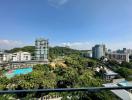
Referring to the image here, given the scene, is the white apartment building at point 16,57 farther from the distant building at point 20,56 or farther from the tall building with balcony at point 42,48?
the tall building with balcony at point 42,48

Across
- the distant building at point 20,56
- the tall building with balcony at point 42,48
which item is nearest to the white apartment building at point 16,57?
the distant building at point 20,56

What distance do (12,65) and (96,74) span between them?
16.8 meters

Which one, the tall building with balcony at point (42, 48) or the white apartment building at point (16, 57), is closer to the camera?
the tall building with balcony at point (42, 48)

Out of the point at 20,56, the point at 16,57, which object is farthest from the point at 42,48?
the point at 16,57

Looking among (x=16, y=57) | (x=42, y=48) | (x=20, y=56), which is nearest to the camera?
(x=42, y=48)

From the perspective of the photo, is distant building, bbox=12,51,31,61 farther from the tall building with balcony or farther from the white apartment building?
the tall building with balcony

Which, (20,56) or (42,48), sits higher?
(42,48)

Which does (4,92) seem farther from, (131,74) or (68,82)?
(131,74)

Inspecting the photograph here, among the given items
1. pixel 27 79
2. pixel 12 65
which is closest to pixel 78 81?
pixel 27 79

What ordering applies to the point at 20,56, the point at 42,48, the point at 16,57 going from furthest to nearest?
the point at 16,57 → the point at 20,56 → the point at 42,48

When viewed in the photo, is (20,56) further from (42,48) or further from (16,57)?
(42,48)

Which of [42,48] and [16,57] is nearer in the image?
[42,48]

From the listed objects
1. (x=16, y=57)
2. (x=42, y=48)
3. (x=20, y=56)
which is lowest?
(x=16, y=57)

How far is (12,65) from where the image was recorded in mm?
32281
